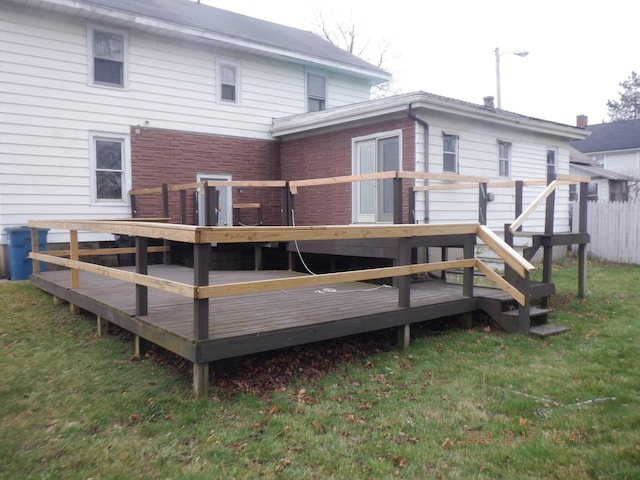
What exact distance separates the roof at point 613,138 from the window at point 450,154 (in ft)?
85.6

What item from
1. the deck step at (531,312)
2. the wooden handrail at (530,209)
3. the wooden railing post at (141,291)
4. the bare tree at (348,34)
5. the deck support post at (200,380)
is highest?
the bare tree at (348,34)

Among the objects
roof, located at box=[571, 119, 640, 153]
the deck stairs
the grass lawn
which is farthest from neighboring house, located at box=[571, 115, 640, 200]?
the grass lawn

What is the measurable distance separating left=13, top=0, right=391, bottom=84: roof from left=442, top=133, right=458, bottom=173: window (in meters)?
4.68

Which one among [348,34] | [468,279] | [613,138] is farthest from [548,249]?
[613,138]

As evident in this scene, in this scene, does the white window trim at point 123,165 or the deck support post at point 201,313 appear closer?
the deck support post at point 201,313

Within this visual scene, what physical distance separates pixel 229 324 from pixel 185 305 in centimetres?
101

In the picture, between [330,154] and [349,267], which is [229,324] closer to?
[349,267]

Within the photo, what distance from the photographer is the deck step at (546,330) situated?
582 cm

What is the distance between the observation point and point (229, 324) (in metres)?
4.74

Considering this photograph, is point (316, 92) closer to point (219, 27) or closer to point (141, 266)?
point (219, 27)

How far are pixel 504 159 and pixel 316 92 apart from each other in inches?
202

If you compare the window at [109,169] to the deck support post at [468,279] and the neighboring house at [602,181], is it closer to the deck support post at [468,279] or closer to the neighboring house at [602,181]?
the deck support post at [468,279]

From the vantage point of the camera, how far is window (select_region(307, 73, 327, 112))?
1397 centimetres

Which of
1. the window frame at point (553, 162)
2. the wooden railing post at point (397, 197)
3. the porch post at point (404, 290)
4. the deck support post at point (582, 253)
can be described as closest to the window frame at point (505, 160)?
the window frame at point (553, 162)
